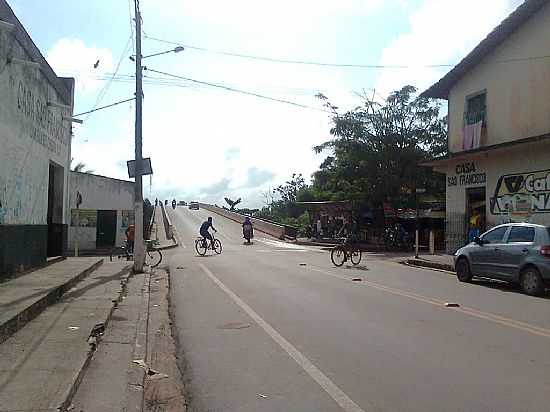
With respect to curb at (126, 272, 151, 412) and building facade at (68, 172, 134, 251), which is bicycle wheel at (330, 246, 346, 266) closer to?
curb at (126, 272, 151, 412)

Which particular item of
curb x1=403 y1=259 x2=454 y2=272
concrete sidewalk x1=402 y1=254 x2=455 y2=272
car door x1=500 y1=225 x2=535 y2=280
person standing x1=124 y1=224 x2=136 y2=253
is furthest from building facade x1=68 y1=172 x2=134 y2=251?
car door x1=500 y1=225 x2=535 y2=280

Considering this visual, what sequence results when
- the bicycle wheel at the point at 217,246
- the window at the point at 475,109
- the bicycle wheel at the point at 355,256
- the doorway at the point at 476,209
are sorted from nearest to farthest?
1. the bicycle wheel at the point at 355,256
2. the doorway at the point at 476,209
3. the window at the point at 475,109
4. the bicycle wheel at the point at 217,246

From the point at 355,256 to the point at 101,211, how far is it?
71.5 feet

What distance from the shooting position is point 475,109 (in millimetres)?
24391

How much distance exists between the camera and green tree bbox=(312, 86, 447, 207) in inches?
1446

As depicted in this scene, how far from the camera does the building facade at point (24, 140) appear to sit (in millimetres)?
11893

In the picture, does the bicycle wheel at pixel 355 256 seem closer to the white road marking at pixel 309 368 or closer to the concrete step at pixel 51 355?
the white road marking at pixel 309 368

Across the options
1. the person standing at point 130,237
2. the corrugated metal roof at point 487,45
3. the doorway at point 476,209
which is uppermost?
the corrugated metal roof at point 487,45

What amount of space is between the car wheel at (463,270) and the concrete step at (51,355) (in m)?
9.58

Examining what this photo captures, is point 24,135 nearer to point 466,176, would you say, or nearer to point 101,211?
point 466,176

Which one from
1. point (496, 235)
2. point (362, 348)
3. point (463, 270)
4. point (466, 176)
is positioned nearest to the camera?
point (362, 348)

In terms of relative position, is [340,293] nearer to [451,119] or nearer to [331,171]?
[451,119]

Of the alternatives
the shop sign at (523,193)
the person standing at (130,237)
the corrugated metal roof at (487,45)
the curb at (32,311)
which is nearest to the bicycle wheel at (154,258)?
the person standing at (130,237)

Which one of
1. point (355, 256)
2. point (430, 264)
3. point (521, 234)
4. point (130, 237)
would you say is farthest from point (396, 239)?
point (521, 234)
